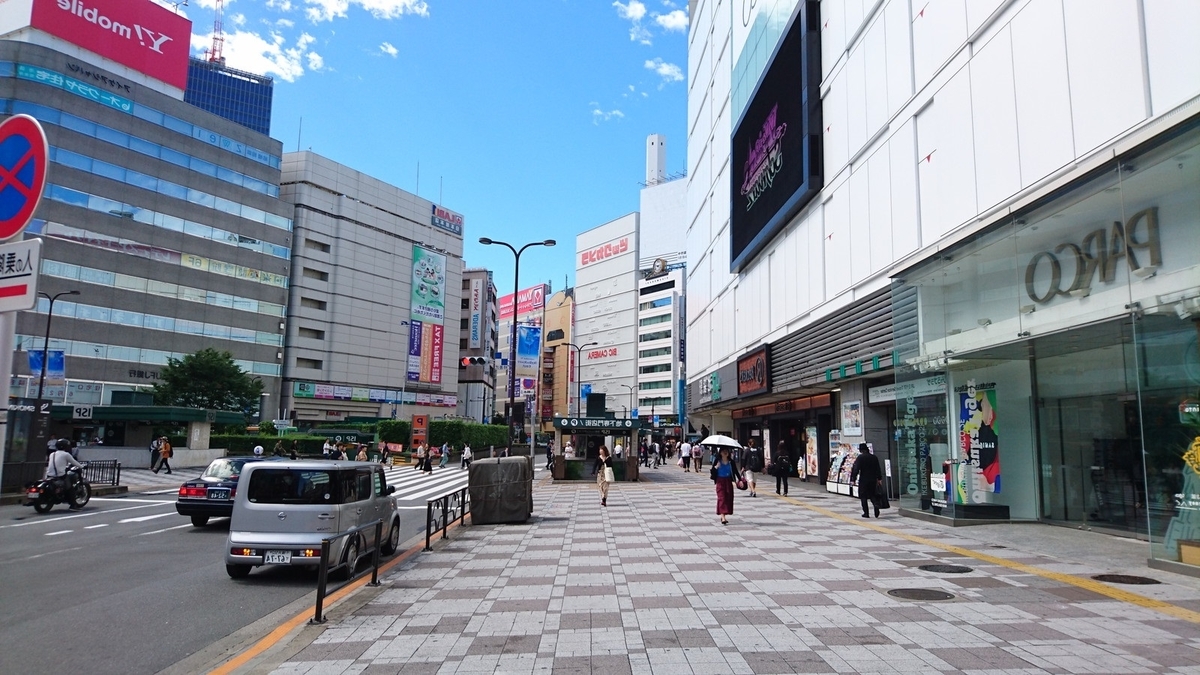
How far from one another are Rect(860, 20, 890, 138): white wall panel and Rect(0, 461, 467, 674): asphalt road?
16.1 metres

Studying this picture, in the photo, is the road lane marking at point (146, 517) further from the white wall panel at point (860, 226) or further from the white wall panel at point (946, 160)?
the white wall panel at point (946, 160)

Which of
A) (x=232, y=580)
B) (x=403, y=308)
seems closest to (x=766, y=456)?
(x=232, y=580)

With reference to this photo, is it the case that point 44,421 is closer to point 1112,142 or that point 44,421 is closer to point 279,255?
point 1112,142

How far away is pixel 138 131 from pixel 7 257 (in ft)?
224

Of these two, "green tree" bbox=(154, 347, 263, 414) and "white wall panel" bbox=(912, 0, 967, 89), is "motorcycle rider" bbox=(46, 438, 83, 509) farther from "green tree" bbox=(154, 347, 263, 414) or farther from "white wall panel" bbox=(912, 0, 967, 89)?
"green tree" bbox=(154, 347, 263, 414)

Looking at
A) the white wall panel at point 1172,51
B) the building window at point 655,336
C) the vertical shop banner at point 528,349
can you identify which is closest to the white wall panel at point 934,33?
the white wall panel at point 1172,51

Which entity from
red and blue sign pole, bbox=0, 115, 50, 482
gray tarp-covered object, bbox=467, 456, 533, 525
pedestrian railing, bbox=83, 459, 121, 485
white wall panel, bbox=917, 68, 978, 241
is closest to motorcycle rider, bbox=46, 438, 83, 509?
pedestrian railing, bbox=83, 459, 121, 485

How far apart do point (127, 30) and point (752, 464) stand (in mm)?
61777

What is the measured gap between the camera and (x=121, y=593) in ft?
30.1

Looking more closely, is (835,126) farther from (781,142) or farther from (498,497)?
(498,497)

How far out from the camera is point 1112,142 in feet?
35.9

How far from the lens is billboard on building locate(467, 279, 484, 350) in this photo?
107m

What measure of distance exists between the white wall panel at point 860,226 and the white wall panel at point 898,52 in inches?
96.1

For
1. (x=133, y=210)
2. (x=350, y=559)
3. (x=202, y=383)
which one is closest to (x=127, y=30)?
(x=133, y=210)
